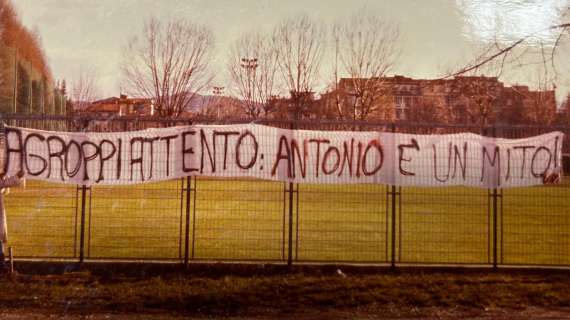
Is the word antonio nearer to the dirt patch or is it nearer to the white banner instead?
the white banner

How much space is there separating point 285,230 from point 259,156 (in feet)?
13.1

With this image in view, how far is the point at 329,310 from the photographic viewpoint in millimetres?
7176

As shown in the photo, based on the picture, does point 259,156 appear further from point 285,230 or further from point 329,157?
A: point 285,230

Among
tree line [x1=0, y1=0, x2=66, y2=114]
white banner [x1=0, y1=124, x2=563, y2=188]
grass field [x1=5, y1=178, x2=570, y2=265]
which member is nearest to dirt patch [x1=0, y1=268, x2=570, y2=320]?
grass field [x1=5, y1=178, x2=570, y2=265]

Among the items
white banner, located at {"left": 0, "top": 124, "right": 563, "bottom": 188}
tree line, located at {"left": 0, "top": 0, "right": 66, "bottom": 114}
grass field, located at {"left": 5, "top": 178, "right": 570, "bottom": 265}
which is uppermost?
tree line, located at {"left": 0, "top": 0, "right": 66, "bottom": 114}

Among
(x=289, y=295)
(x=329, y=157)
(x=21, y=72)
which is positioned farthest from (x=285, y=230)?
(x=21, y=72)

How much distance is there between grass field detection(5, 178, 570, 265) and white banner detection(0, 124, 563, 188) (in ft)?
2.12

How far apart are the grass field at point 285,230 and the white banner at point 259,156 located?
2.12ft

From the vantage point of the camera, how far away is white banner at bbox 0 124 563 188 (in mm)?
9062

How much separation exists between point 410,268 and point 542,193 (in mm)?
2955

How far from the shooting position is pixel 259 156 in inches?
358

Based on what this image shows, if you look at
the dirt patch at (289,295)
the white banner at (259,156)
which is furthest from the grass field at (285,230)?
the dirt patch at (289,295)

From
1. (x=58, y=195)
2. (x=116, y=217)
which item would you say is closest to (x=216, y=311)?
(x=116, y=217)

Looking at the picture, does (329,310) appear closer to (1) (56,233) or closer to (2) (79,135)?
(2) (79,135)
